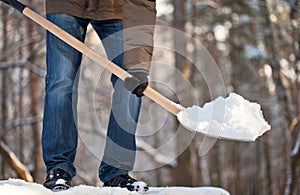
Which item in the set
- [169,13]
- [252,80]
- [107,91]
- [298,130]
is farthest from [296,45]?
[252,80]

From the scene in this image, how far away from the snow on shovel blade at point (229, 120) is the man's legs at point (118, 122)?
0.27 metres

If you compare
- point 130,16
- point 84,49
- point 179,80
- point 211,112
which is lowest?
point 179,80

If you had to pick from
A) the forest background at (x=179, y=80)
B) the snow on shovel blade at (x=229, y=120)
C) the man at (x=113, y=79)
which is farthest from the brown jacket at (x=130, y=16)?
the forest background at (x=179, y=80)

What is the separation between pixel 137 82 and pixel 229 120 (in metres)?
0.51

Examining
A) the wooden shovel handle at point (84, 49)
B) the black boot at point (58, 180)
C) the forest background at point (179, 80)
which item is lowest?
the forest background at point (179, 80)

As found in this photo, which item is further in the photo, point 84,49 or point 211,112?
point 211,112

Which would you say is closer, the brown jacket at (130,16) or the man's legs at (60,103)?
the man's legs at (60,103)

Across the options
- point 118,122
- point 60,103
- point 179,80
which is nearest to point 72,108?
point 60,103

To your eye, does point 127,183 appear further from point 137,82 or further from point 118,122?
point 137,82

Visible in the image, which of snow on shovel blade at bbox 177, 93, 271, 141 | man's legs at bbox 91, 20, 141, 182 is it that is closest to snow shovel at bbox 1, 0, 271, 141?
snow on shovel blade at bbox 177, 93, 271, 141

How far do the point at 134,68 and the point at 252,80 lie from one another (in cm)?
1649

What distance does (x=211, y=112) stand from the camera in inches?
112

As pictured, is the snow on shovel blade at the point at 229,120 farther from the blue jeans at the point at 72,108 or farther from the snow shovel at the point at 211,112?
the blue jeans at the point at 72,108

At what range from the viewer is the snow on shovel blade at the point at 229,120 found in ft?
8.95
